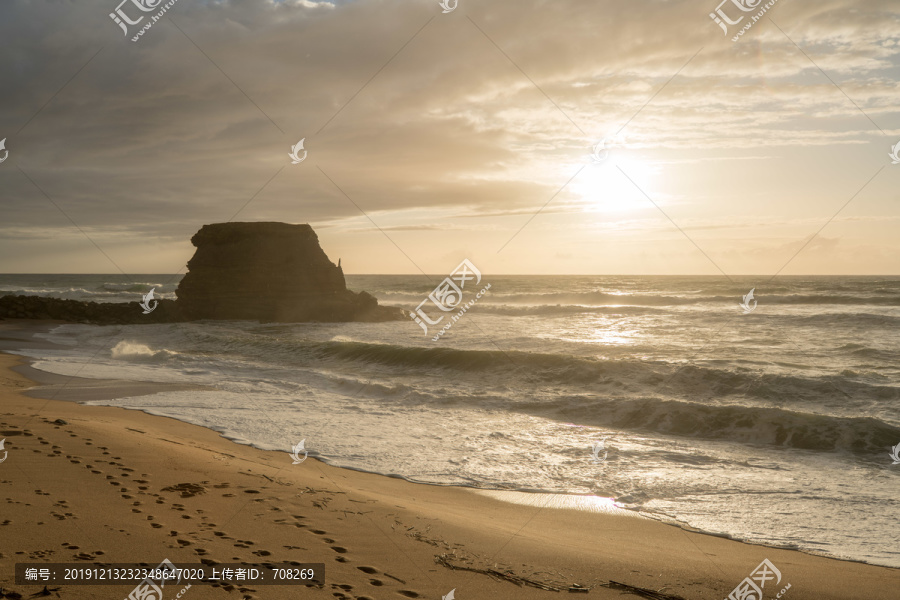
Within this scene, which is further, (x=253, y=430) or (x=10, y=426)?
(x=253, y=430)

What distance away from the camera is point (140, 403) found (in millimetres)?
12047

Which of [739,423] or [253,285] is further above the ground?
[253,285]

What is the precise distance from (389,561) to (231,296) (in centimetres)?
3314

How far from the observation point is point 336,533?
529cm

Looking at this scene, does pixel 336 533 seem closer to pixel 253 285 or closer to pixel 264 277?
pixel 264 277

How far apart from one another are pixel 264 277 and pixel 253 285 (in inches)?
33.9

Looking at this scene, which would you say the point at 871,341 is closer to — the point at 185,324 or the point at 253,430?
the point at 253,430

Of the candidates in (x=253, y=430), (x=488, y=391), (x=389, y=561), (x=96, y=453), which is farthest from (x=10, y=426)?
(x=488, y=391)

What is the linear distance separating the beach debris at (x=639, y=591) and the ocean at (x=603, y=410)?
83.6 inches

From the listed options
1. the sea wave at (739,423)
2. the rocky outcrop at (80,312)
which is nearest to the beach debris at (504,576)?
the sea wave at (739,423)

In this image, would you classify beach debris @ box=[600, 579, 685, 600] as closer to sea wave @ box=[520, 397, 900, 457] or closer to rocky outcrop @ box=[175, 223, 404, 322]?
sea wave @ box=[520, 397, 900, 457]

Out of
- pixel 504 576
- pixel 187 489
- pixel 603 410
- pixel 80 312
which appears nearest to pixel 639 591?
pixel 504 576

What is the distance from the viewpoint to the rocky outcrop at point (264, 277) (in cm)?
3481

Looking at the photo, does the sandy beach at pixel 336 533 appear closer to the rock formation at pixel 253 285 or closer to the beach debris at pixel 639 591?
the beach debris at pixel 639 591
